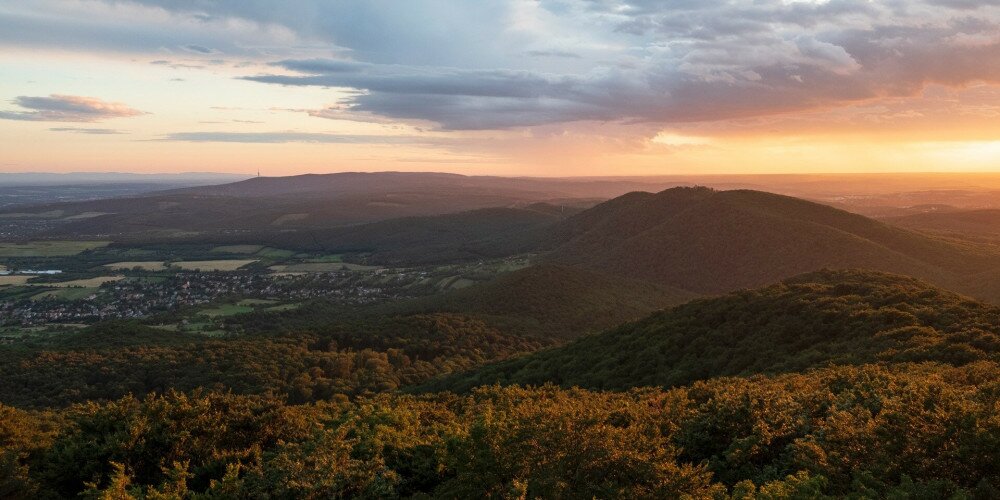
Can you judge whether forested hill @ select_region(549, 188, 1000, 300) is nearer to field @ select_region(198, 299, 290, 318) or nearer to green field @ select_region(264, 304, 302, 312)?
green field @ select_region(264, 304, 302, 312)

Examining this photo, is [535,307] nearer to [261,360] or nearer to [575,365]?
[575,365]

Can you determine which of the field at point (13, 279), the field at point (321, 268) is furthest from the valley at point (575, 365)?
the field at point (321, 268)

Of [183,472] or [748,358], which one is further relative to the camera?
[748,358]

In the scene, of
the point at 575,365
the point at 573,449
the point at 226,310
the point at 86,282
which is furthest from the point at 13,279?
the point at 573,449

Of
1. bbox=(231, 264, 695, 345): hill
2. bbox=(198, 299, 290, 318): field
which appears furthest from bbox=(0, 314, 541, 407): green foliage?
bbox=(198, 299, 290, 318): field

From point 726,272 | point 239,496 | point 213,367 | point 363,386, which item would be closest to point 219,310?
point 213,367

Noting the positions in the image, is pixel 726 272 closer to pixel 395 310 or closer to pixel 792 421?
pixel 395 310
